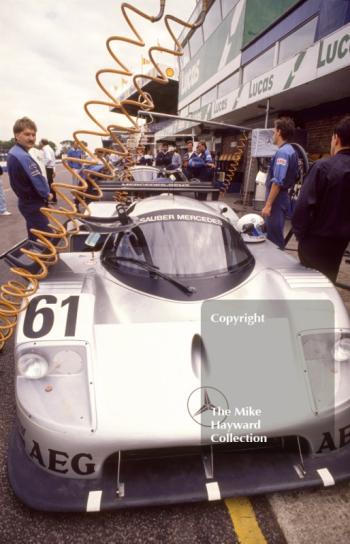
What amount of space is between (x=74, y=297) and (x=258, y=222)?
1.94 meters

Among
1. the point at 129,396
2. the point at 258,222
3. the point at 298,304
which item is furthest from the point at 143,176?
the point at 129,396

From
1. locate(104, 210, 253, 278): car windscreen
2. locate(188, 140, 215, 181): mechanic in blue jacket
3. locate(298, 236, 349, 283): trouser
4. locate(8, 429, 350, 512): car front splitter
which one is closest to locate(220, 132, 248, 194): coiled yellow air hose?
locate(188, 140, 215, 181): mechanic in blue jacket

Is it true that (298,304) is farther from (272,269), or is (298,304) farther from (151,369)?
(151,369)

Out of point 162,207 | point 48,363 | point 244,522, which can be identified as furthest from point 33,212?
point 244,522

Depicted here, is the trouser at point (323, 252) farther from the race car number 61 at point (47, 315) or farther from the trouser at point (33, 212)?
the trouser at point (33, 212)

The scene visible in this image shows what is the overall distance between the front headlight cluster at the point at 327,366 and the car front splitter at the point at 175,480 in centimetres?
28

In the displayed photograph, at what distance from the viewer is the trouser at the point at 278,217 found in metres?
4.27

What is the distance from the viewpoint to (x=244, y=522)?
1.57m

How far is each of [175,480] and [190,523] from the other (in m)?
0.22

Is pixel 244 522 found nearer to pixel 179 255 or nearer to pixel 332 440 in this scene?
pixel 332 440

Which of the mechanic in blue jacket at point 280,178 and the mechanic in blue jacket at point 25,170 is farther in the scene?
the mechanic in blue jacket at point 280,178

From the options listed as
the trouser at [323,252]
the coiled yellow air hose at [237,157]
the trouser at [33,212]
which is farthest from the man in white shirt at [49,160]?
the trouser at [323,252]

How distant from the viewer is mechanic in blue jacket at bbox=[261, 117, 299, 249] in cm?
400

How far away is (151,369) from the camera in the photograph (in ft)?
5.79
